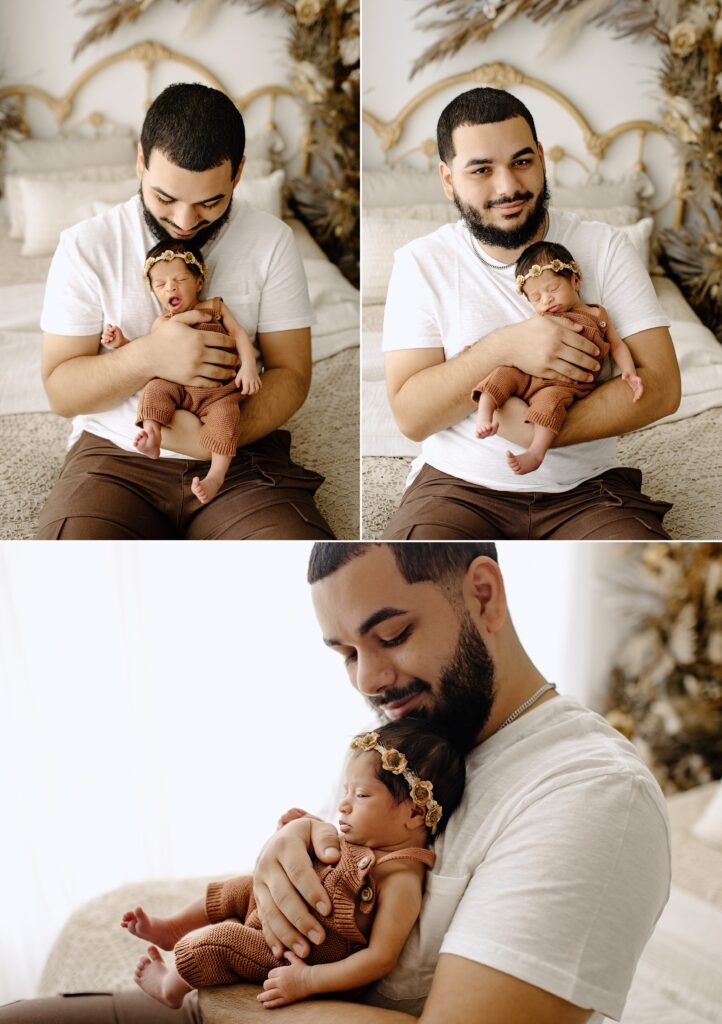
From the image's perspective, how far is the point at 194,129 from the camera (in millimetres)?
1738

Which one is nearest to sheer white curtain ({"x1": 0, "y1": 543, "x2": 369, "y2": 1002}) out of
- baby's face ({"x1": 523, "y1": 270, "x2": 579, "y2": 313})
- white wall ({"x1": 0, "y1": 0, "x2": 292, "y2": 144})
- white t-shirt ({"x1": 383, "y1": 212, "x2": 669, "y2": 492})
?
white t-shirt ({"x1": 383, "y1": 212, "x2": 669, "y2": 492})

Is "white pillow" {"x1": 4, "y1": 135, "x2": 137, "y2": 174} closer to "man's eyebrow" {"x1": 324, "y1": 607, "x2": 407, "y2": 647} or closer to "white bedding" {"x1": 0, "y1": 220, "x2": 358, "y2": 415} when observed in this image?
"white bedding" {"x1": 0, "y1": 220, "x2": 358, "y2": 415}

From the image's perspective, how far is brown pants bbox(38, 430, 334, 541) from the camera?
70.6 inches

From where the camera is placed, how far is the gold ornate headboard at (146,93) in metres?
1.79

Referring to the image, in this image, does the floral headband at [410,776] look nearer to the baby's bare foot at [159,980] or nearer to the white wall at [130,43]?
the baby's bare foot at [159,980]

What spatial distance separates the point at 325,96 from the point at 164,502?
766 mm

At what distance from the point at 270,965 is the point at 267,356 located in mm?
972

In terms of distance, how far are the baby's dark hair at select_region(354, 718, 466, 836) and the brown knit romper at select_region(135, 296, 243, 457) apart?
56 cm

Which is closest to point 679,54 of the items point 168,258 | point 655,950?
point 168,258

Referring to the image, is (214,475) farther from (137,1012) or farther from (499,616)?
(137,1012)

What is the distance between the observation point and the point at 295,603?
1.79 meters

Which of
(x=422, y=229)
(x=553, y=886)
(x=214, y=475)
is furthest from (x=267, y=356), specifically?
(x=553, y=886)

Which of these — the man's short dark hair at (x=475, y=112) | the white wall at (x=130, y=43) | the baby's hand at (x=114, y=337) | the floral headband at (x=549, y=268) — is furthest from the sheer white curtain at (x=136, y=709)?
the white wall at (x=130, y=43)

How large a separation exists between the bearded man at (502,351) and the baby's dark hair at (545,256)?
3 cm
